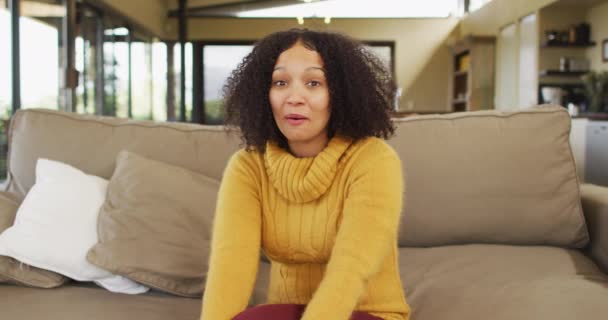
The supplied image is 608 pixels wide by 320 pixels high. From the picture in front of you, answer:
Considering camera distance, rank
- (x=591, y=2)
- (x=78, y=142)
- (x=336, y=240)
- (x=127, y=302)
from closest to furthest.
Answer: (x=336, y=240)
(x=127, y=302)
(x=78, y=142)
(x=591, y=2)

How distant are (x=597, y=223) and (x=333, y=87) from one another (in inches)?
36.5

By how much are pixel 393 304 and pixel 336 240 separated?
0.56 ft

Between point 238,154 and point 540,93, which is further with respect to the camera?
point 540,93

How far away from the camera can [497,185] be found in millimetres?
1686

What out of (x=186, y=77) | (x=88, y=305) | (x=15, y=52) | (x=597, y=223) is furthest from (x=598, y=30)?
(x=186, y=77)

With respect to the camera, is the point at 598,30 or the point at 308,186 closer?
the point at 308,186

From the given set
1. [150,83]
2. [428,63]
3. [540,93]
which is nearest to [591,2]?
[540,93]

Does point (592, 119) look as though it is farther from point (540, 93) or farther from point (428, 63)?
point (428, 63)

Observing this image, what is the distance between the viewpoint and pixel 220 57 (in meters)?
11.5

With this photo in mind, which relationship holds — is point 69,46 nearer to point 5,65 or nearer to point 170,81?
point 5,65

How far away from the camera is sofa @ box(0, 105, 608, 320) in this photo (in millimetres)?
1459

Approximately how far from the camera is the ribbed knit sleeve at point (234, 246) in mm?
1140

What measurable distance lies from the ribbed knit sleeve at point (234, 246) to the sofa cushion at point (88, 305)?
0.32 meters

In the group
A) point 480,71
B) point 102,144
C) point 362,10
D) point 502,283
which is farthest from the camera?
point 362,10
